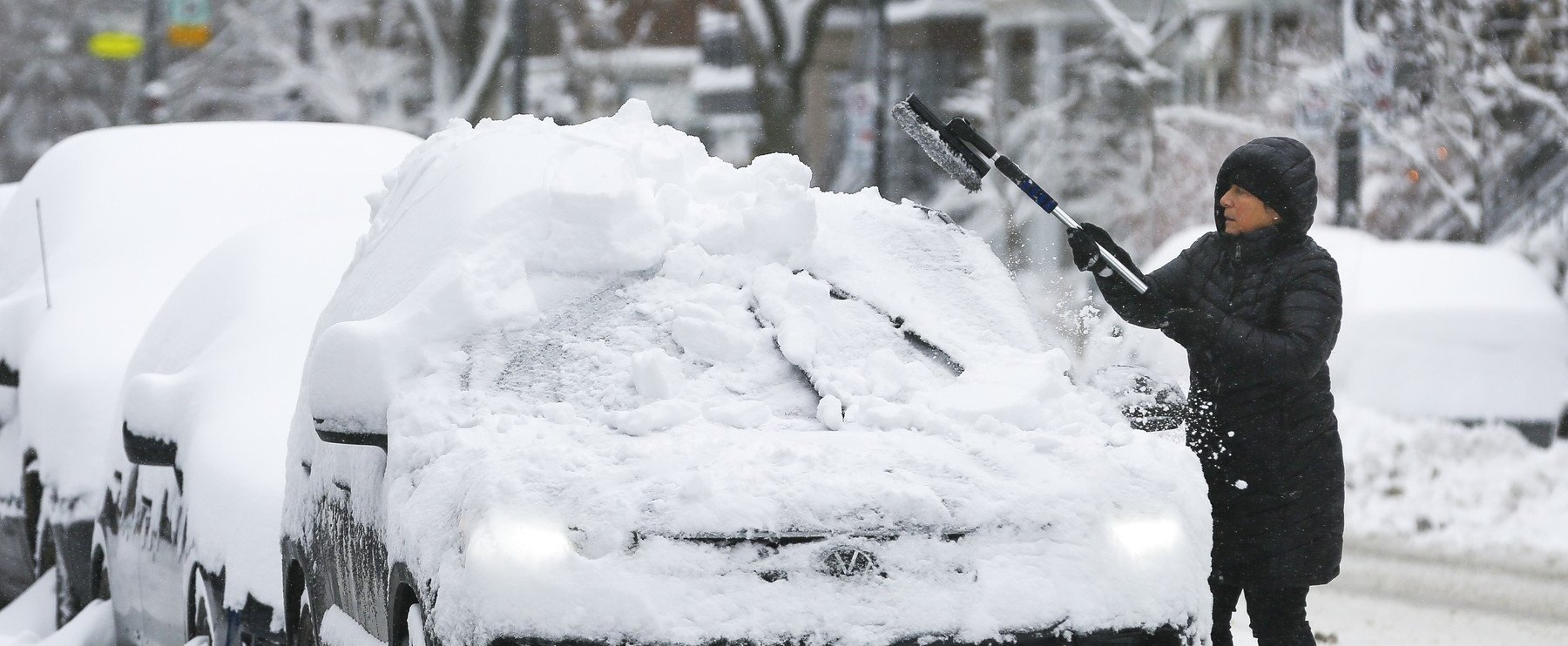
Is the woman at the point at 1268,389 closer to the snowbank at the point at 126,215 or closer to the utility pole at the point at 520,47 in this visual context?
the snowbank at the point at 126,215

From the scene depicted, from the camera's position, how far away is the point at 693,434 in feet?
11.2

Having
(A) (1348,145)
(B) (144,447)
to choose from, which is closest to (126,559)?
(B) (144,447)

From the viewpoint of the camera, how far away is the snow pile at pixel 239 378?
4.54 metres

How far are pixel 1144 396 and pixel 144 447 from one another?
2.56 m

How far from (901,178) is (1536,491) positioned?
2173 cm

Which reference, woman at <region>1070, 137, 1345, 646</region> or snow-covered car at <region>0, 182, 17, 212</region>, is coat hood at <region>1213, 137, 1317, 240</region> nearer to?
woman at <region>1070, 137, 1345, 646</region>

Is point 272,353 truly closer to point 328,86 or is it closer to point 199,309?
point 199,309

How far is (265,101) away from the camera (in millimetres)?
35031

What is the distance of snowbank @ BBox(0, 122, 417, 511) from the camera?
20.4ft

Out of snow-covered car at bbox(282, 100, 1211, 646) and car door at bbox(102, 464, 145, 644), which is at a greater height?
snow-covered car at bbox(282, 100, 1211, 646)

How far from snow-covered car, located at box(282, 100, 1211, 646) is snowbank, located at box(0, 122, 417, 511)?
217cm

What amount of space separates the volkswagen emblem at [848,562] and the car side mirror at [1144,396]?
896mm

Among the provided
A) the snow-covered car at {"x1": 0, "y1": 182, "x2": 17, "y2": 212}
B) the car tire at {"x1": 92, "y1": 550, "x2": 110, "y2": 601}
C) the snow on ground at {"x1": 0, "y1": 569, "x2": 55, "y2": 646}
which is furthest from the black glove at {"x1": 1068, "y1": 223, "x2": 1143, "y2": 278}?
the snow-covered car at {"x1": 0, "y1": 182, "x2": 17, "y2": 212}

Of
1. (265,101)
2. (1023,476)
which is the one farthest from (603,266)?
(265,101)
